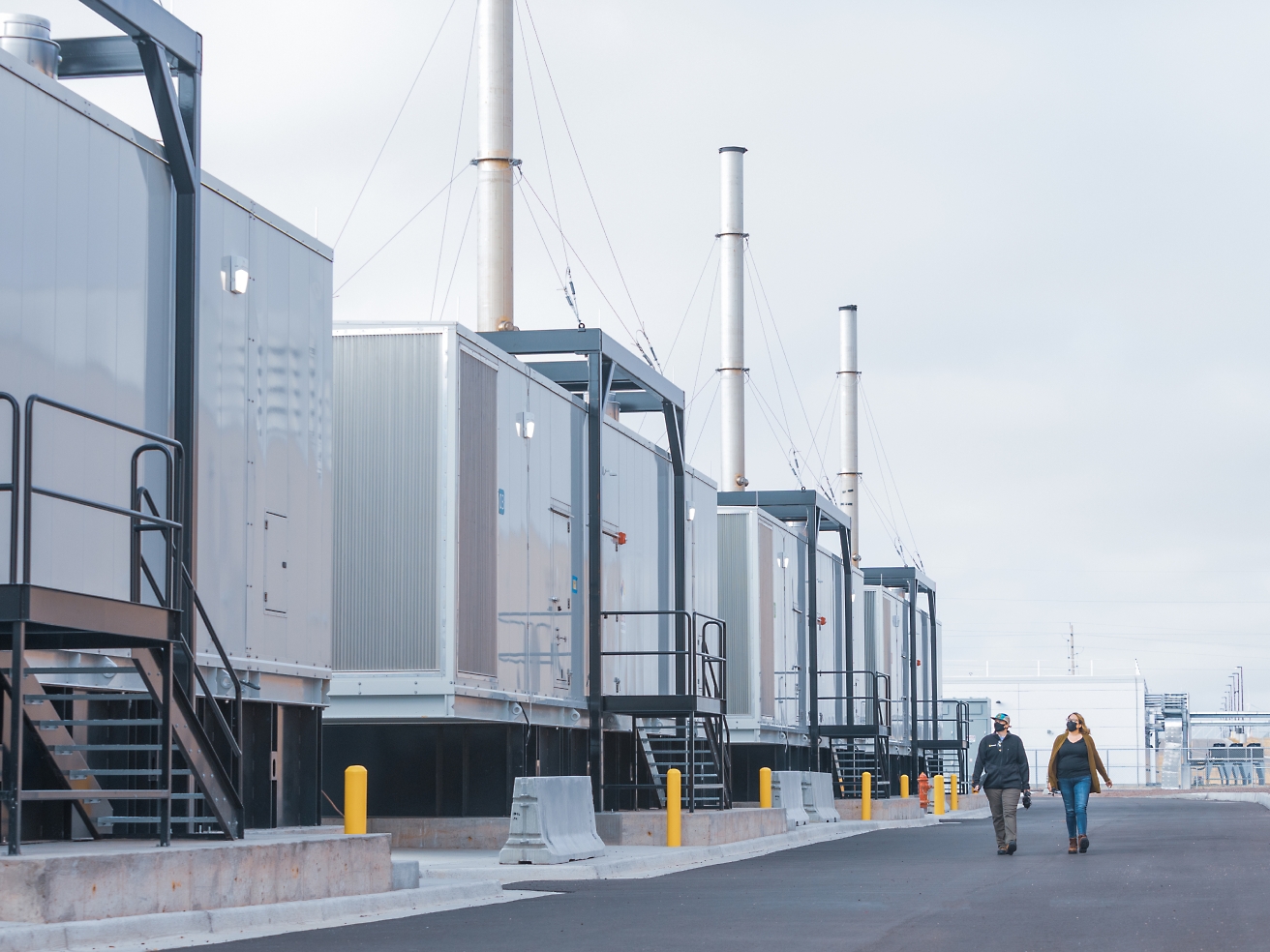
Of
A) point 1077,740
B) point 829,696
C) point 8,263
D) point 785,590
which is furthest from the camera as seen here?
point 829,696

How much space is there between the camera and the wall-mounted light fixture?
1415cm

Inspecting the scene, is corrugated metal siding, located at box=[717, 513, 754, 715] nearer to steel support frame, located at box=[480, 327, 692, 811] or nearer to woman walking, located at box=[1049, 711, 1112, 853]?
steel support frame, located at box=[480, 327, 692, 811]

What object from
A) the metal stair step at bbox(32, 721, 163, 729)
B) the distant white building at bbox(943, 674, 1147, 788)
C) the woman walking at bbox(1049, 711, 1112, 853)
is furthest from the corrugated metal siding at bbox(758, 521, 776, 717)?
the distant white building at bbox(943, 674, 1147, 788)

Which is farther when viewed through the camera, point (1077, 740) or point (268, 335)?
point (1077, 740)

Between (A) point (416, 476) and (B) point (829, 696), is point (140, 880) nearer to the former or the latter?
(A) point (416, 476)

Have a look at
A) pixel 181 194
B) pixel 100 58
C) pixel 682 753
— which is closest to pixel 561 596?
pixel 682 753

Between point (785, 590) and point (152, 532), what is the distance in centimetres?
2425

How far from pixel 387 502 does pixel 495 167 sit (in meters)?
10.3

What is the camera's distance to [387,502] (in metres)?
19.1

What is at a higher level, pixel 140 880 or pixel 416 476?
pixel 416 476

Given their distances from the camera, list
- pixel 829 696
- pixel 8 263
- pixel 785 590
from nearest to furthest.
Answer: pixel 8 263 < pixel 785 590 < pixel 829 696

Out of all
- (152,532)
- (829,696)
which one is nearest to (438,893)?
(152,532)

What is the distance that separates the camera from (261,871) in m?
11.6

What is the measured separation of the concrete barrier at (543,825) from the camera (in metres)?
17.8
